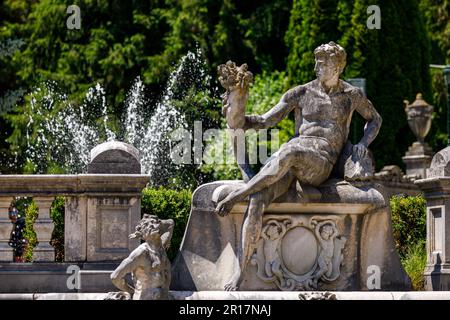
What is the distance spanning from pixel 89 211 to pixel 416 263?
439cm

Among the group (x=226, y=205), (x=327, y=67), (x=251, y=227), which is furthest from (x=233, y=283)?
(x=327, y=67)

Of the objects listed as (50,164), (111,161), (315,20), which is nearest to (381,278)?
(111,161)

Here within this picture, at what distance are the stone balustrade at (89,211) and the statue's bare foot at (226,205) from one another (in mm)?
778

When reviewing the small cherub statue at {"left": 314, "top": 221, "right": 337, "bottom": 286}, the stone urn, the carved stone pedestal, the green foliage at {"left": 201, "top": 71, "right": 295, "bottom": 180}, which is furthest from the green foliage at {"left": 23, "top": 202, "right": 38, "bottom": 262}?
the stone urn

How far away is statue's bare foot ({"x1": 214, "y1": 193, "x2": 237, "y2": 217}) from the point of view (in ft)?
45.9

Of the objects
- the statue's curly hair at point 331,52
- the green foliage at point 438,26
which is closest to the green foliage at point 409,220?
the statue's curly hair at point 331,52

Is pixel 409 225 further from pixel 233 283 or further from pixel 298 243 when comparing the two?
pixel 233 283

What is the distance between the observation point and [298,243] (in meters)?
14.3

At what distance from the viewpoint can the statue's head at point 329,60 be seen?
14523 millimetres

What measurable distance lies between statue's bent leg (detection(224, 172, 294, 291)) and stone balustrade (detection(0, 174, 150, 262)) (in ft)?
3.43

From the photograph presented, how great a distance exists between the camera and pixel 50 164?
27.4m

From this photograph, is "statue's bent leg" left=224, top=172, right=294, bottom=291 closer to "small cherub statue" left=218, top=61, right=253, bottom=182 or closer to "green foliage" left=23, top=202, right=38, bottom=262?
"small cherub statue" left=218, top=61, right=253, bottom=182

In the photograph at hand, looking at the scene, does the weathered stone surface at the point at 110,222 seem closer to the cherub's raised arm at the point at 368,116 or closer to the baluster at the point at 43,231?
the baluster at the point at 43,231
